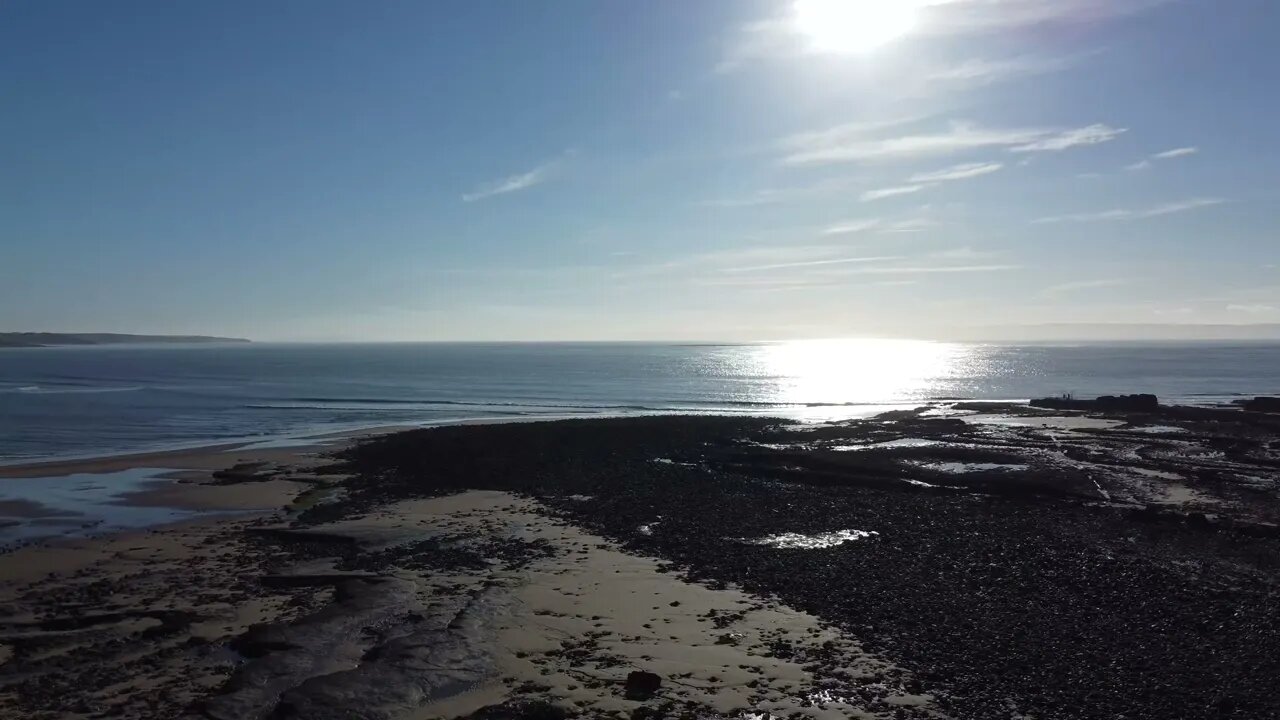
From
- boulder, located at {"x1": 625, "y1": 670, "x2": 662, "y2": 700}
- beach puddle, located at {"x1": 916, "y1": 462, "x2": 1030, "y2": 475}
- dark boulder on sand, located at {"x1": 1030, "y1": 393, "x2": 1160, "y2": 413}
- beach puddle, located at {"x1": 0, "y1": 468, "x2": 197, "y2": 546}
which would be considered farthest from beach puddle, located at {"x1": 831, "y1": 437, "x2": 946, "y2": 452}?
beach puddle, located at {"x1": 0, "y1": 468, "x2": 197, "y2": 546}

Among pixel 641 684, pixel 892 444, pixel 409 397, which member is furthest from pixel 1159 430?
pixel 409 397

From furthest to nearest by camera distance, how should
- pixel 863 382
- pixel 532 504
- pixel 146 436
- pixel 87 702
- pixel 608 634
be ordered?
pixel 863 382
pixel 146 436
pixel 532 504
pixel 608 634
pixel 87 702

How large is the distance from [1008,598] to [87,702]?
17819 mm

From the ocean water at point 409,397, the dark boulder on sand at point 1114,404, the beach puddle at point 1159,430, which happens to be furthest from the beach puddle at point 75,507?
the dark boulder on sand at point 1114,404

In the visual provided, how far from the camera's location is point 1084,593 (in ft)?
59.3

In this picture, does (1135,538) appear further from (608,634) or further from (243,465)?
(243,465)

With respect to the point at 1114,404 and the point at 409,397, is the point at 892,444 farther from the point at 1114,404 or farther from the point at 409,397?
the point at 409,397

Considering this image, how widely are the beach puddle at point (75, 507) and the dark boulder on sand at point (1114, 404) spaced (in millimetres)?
61870

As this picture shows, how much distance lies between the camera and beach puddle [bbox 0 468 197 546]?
26109 mm

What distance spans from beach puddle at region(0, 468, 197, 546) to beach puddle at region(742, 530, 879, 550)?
2048cm

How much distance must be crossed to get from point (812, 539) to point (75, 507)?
88.9 ft

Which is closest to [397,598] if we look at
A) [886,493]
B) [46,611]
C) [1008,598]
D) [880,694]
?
[46,611]

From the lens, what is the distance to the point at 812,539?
77.0 feet

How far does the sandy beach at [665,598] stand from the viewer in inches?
517
